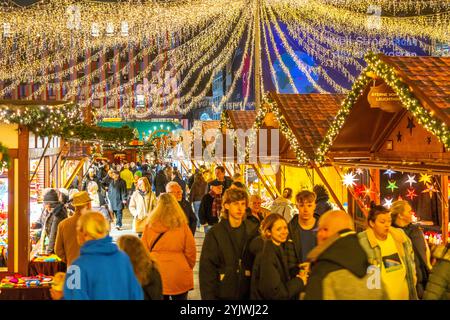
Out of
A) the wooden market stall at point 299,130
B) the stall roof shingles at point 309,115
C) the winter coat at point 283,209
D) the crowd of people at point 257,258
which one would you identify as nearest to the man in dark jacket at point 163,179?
the wooden market stall at point 299,130

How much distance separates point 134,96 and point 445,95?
236 ft

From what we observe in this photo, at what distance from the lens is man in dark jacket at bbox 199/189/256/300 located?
6152 millimetres

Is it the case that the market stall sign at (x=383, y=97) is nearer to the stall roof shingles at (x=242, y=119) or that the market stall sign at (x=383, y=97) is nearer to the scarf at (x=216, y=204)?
the scarf at (x=216, y=204)

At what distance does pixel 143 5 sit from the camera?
1953 cm

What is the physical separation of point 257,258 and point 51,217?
5.30m

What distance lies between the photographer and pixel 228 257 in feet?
20.8

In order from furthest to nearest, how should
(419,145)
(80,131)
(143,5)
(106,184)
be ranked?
(106,184), (143,5), (80,131), (419,145)

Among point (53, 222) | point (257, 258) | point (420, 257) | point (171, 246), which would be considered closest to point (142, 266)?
point (257, 258)

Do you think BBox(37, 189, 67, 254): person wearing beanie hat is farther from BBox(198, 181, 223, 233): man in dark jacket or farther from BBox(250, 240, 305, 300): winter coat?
BBox(250, 240, 305, 300): winter coat

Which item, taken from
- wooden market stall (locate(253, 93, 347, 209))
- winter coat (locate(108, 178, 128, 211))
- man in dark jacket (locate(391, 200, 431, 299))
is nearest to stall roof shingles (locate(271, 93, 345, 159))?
wooden market stall (locate(253, 93, 347, 209))

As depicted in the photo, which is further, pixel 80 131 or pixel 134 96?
pixel 134 96

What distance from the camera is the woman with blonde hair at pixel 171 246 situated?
678 centimetres
